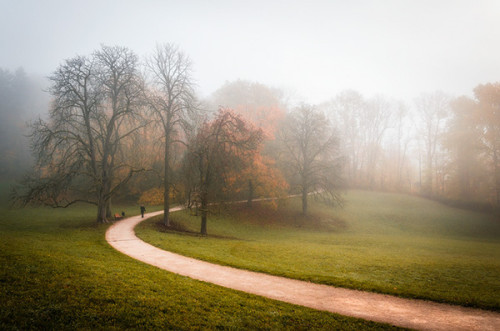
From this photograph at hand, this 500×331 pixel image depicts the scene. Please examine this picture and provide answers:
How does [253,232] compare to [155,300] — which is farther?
[253,232]

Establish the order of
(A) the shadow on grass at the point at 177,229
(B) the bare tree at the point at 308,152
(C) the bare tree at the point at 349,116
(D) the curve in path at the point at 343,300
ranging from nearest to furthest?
(D) the curve in path at the point at 343,300 < (A) the shadow on grass at the point at 177,229 < (B) the bare tree at the point at 308,152 < (C) the bare tree at the point at 349,116

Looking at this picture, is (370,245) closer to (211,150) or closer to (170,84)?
(211,150)

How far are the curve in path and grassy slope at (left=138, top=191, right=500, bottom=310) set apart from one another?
2.20 feet

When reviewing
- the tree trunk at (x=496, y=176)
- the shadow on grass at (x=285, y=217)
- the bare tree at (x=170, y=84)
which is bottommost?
the shadow on grass at (x=285, y=217)

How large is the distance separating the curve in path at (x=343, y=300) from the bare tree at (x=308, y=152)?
23.4m

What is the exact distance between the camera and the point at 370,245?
2236 centimetres

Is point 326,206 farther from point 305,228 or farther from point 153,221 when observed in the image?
point 153,221

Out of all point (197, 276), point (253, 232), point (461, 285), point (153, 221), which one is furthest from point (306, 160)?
point (197, 276)

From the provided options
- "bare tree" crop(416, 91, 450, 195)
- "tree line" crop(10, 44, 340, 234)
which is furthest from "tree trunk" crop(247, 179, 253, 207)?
"bare tree" crop(416, 91, 450, 195)

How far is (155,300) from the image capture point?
6.55 metres

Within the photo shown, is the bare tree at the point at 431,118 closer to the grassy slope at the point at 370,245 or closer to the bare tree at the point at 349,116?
the bare tree at the point at 349,116

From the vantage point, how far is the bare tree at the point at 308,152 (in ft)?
108

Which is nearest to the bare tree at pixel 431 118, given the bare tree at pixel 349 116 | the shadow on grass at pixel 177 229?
the bare tree at pixel 349 116

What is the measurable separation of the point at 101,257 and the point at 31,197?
12.0 metres
